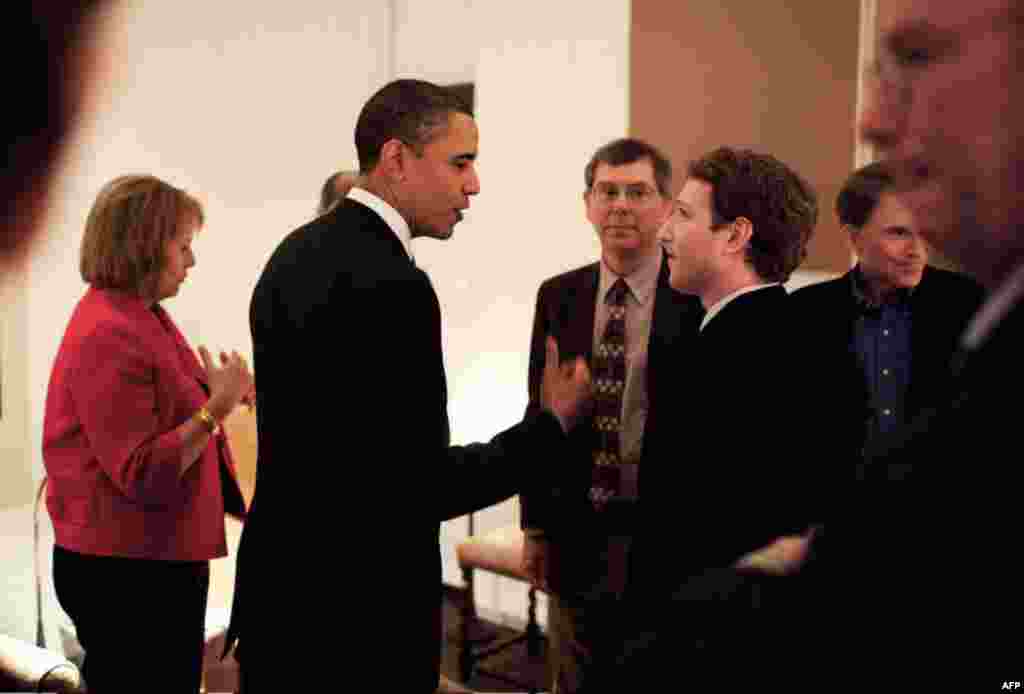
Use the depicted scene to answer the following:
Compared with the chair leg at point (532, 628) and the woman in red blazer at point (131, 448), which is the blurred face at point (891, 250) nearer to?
the woman in red blazer at point (131, 448)

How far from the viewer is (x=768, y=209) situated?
6.35 ft

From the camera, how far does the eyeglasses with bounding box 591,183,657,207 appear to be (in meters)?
2.62

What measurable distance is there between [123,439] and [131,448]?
0.09 feet

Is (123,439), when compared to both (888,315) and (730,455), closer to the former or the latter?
(730,455)

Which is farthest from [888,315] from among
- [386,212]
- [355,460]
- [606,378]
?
[355,460]

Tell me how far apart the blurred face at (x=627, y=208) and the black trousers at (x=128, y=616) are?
4.52 feet

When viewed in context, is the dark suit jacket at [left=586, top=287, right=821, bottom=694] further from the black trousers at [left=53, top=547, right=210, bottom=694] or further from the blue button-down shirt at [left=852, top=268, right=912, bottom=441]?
the black trousers at [left=53, top=547, right=210, bottom=694]

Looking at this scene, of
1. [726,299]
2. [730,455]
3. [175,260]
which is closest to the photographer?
[730,455]

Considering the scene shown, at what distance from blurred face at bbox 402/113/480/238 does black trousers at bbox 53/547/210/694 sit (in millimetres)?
1061

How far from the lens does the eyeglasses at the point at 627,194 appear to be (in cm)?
262

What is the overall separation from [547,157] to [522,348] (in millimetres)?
801

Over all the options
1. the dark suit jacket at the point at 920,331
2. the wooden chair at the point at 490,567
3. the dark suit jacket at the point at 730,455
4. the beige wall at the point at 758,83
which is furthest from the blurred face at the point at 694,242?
the wooden chair at the point at 490,567

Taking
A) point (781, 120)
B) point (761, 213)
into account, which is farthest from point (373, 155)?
point (781, 120)

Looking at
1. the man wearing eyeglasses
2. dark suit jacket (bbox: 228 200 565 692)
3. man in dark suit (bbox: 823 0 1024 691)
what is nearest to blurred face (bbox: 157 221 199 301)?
dark suit jacket (bbox: 228 200 565 692)
